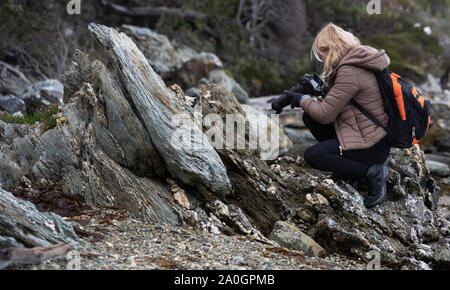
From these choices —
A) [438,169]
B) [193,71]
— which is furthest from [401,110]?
[193,71]

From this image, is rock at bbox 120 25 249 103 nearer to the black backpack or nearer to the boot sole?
the boot sole

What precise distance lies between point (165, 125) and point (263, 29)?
23.3 m

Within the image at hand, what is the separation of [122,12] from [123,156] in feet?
71.0

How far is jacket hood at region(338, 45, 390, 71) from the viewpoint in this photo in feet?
23.0

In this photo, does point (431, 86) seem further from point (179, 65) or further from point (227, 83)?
point (179, 65)

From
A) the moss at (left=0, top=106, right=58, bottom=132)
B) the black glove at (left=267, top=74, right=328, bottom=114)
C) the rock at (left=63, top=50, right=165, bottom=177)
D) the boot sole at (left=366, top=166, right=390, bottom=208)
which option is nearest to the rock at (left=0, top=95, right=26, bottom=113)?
the moss at (left=0, top=106, right=58, bottom=132)

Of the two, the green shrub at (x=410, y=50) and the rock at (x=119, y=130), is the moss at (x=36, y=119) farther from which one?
the green shrub at (x=410, y=50)

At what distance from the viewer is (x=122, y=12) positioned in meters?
27.2

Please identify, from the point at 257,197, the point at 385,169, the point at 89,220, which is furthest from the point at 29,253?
the point at 385,169

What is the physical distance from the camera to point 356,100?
732 centimetres

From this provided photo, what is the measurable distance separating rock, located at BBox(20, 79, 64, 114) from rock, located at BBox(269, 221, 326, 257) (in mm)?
9359

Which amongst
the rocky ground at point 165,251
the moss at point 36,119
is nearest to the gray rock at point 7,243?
the rocky ground at point 165,251

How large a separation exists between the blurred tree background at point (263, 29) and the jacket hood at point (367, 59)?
18.1m

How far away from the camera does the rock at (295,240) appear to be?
7.13 metres
